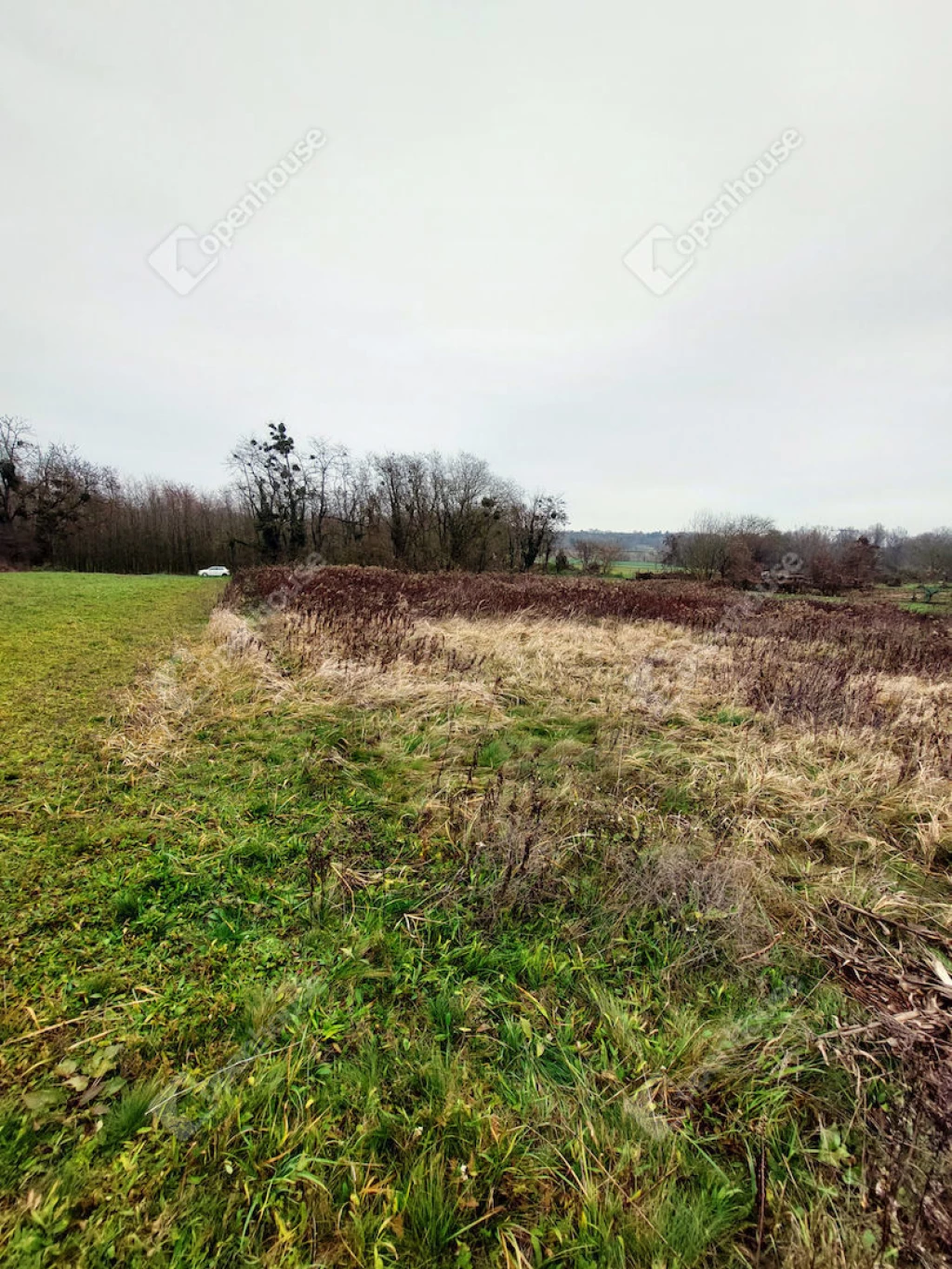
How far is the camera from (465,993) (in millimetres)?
2000

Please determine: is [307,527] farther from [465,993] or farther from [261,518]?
[465,993]

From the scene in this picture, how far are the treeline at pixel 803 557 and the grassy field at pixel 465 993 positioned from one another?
121ft

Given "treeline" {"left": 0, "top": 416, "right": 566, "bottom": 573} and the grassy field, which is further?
"treeline" {"left": 0, "top": 416, "right": 566, "bottom": 573}

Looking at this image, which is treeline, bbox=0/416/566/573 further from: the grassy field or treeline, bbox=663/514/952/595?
the grassy field

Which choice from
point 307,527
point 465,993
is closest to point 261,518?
point 307,527

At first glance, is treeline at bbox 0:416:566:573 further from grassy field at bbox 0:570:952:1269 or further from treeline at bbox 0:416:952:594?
grassy field at bbox 0:570:952:1269

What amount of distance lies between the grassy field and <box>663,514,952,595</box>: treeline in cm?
3679

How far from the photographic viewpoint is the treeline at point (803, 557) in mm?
34250

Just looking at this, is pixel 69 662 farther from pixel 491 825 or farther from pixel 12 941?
pixel 491 825

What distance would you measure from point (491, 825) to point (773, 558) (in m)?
47.6

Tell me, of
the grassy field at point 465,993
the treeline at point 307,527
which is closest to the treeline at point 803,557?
the treeline at point 307,527

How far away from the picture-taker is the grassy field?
131cm

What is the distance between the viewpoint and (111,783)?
339 centimetres

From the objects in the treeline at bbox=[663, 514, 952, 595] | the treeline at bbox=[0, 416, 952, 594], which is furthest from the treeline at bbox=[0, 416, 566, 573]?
the treeline at bbox=[663, 514, 952, 595]
